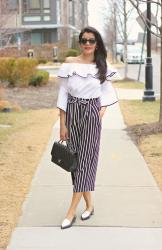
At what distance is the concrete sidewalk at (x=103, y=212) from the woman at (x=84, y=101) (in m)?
0.28

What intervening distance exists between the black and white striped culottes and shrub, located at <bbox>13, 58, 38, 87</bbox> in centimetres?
1711

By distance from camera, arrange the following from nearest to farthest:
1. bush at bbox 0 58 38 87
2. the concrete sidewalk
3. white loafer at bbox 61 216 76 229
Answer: the concrete sidewalk < white loafer at bbox 61 216 76 229 < bush at bbox 0 58 38 87

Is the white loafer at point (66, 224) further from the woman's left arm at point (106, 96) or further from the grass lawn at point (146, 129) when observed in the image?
the grass lawn at point (146, 129)

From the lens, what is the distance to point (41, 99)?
18656 millimetres

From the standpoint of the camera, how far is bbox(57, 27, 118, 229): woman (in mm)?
5016

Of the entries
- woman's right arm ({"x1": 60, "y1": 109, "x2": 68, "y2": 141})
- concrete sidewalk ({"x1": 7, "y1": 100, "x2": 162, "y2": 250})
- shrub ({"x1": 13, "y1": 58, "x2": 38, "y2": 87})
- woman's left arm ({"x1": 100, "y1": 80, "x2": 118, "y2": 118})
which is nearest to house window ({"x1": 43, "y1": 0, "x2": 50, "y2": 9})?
shrub ({"x1": 13, "y1": 58, "x2": 38, "y2": 87})

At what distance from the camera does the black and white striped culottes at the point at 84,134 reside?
5.06m

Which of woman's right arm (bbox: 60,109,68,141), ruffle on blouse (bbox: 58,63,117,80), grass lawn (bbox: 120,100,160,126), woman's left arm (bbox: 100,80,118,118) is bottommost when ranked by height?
grass lawn (bbox: 120,100,160,126)

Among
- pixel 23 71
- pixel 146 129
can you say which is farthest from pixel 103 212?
pixel 23 71

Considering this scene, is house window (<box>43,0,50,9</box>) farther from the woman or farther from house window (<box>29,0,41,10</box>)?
the woman

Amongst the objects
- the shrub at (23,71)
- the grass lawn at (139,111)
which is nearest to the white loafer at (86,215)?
the grass lawn at (139,111)

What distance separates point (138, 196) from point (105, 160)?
2.01 m

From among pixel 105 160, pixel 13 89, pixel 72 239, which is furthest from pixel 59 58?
pixel 72 239

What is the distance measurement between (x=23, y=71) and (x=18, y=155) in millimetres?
14374
